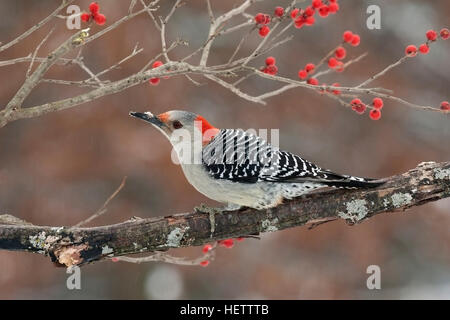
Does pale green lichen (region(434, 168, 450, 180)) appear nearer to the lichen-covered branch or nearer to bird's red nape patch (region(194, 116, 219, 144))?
the lichen-covered branch

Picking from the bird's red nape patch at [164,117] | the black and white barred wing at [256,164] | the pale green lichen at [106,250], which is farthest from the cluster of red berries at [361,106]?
the pale green lichen at [106,250]

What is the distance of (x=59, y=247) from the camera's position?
3174 mm

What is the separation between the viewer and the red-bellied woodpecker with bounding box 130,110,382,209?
3.41 meters

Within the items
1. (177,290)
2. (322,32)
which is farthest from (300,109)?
(177,290)

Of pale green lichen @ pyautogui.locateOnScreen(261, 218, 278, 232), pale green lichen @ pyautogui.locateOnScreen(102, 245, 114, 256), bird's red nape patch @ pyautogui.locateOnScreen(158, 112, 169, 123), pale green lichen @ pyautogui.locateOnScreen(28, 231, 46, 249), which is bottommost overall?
pale green lichen @ pyautogui.locateOnScreen(102, 245, 114, 256)

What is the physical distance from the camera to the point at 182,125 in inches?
143

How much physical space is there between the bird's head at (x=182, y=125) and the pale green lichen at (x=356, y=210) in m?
0.93

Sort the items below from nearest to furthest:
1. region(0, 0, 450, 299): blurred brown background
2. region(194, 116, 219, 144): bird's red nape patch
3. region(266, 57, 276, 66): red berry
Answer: region(266, 57, 276, 66): red berry < region(194, 116, 219, 144): bird's red nape patch < region(0, 0, 450, 299): blurred brown background

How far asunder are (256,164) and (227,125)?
9.34 ft

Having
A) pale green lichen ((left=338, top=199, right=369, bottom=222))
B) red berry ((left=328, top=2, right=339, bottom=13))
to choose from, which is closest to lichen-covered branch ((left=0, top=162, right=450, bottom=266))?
pale green lichen ((left=338, top=199, right=369, bottom=222))

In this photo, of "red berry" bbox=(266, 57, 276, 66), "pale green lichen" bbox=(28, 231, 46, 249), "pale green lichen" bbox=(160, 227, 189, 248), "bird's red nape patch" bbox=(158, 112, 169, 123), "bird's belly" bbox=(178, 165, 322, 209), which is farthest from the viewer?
"bird's red nape patch" bbox=(158, 112, 169, 123)

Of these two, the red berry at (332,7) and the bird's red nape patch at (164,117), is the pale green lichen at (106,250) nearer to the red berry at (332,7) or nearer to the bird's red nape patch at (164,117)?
the bird's red nape patch at (164,117)

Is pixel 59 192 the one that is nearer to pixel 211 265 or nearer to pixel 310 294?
pixel 211 265

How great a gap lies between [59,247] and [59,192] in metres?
3.25
